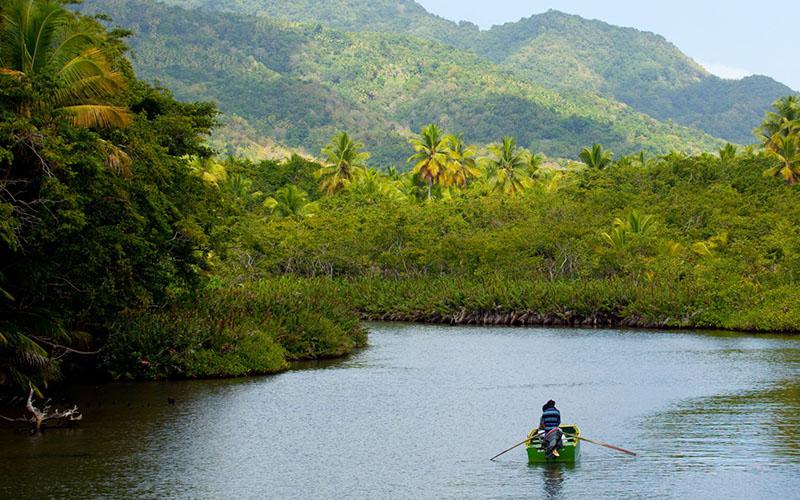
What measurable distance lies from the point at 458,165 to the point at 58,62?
257 feet

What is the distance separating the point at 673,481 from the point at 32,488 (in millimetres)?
12526

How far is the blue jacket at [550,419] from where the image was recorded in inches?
876

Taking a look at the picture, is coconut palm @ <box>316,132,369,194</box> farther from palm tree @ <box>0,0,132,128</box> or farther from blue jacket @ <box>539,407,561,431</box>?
blue jacket @ <box>539,407,561,431</box>

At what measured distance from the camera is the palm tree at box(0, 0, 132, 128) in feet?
87.4

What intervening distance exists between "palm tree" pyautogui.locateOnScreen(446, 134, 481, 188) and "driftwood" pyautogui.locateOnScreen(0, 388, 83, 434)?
253 ft

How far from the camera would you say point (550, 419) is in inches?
881

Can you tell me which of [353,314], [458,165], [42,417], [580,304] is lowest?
[42,417]

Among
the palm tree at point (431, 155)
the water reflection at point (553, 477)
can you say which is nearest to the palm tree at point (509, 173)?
the palm tree at point (431, 155)

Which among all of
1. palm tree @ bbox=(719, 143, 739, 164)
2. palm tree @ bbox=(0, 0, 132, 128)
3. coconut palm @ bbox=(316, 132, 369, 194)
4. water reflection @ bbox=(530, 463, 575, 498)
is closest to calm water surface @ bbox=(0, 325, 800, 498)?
water reflection @ bbox=(530, 463, 575, 498)

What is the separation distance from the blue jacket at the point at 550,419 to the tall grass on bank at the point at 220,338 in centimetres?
1501

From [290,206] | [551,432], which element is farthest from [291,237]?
[551,432]

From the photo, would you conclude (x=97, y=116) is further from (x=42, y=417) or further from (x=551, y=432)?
(x=551, y=432)

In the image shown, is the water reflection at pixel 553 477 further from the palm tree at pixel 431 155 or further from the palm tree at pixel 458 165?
the palm tree at pixel 458 165

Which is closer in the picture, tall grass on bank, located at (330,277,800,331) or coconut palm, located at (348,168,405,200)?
tall grass on bank, located at (330,277,800,331)
